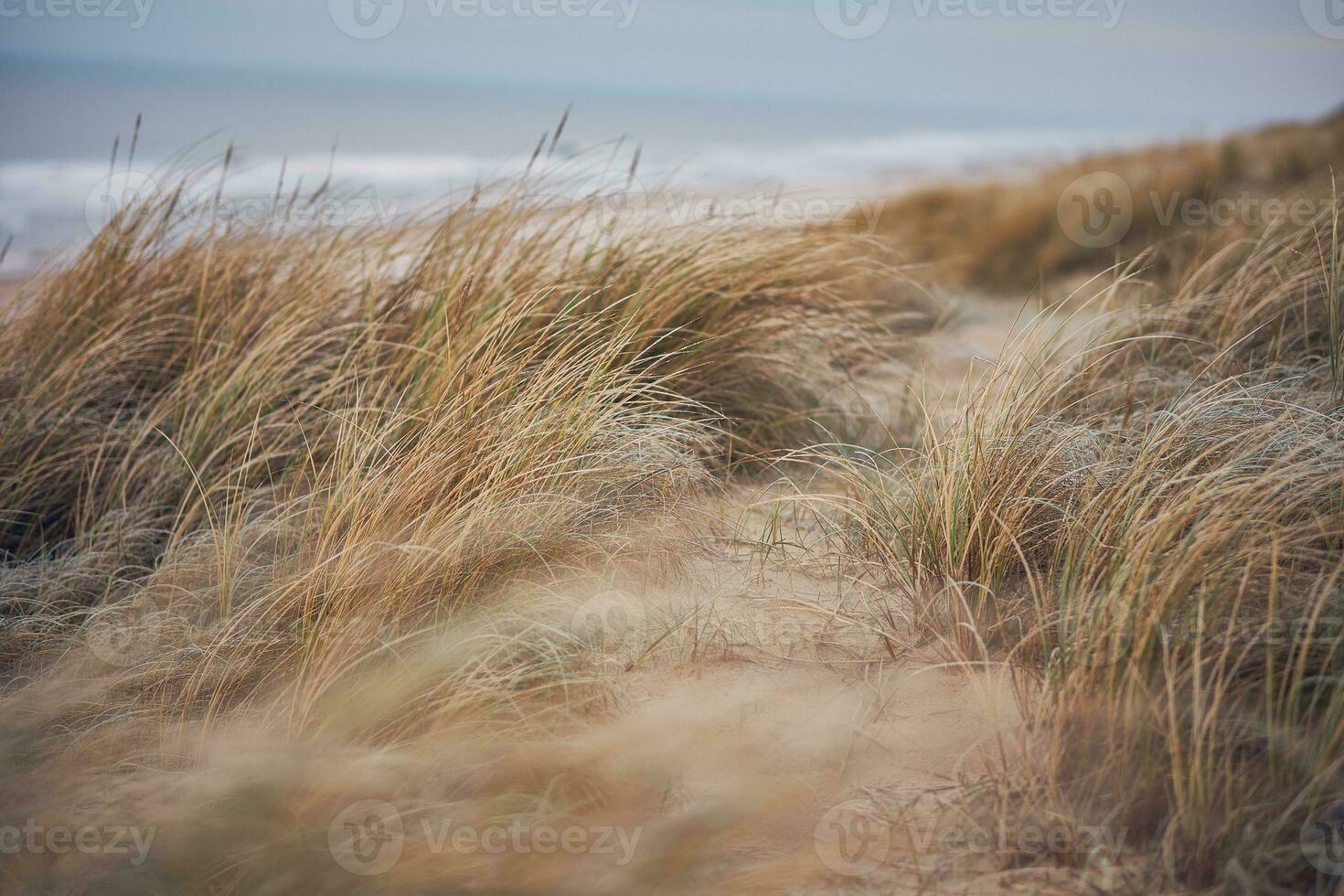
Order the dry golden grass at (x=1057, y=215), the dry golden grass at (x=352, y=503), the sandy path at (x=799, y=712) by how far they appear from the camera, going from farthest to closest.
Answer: the dry golden grass at (x=1057, y=215) < the dry golden grass at (x=352, y=503) < the sandy path at (x=799, y=712)

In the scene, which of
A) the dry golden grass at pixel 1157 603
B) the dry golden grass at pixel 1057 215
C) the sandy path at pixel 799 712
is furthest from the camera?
the dry golden grass at pixel 1057 215

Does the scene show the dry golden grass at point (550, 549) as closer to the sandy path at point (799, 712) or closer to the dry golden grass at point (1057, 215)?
the sandy path at point (799, 712)

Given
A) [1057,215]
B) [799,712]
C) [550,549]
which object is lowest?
[799,712]

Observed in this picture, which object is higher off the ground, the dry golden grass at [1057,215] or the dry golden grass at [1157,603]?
the dry golden grass at [1057,215]

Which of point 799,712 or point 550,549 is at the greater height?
point 550,549

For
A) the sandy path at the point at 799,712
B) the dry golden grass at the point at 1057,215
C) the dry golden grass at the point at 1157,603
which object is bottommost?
the sandy path at the point at 799,712

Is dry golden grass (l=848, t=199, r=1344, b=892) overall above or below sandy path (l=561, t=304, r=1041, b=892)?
above

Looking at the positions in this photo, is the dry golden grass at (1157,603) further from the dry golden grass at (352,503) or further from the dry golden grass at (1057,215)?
the dry golden grass at (1057,215)

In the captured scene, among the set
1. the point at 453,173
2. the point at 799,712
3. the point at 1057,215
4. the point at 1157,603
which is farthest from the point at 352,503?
the point at 453,173

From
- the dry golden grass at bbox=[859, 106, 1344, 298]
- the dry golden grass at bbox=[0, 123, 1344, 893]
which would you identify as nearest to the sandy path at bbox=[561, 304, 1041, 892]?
the dry golden grass at bbox=[0, 123, 1344, 893]

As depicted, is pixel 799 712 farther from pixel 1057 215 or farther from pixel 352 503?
pixel 1057 215

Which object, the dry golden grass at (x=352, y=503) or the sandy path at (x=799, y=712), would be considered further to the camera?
the dry golden grass at (x=352, y=503)

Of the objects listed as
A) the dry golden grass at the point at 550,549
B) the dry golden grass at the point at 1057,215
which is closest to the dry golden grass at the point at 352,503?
the dry golden grass at the point at 550,549

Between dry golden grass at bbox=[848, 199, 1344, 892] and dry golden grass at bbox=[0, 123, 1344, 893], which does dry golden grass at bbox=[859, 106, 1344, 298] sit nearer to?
dry golden grass at bbox=[0, 123, 1344, 893]
